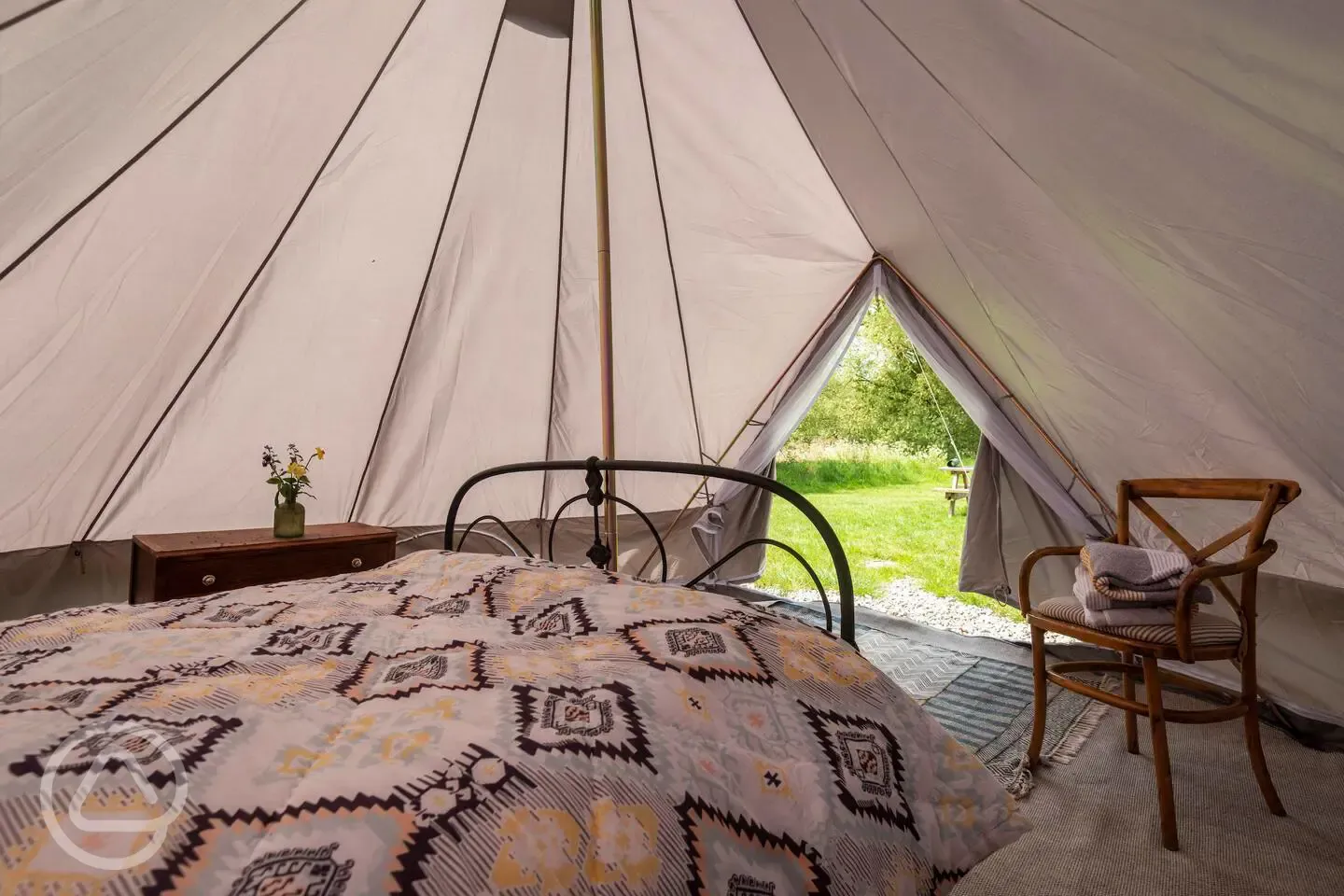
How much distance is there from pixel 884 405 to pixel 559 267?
5.98 m

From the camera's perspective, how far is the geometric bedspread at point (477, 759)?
2.26 ft

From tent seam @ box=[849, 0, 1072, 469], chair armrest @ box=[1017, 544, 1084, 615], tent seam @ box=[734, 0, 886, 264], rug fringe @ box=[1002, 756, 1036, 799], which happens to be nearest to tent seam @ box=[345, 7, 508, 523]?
tent seam @ box=[734, 0, 886, 264]

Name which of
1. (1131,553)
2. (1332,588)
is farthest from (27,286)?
(1332,588)

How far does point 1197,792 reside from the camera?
227cm

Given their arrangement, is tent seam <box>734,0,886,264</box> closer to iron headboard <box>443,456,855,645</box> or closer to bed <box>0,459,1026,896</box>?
iron headboard <box>443,456,855,645</box>

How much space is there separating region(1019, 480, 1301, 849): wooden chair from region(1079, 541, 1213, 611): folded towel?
6 centimetres

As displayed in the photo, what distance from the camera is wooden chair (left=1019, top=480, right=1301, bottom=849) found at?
2.00 m

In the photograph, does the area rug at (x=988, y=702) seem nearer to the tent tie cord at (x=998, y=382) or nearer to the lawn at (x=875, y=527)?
the tent tie cord at (x=998, y=382)

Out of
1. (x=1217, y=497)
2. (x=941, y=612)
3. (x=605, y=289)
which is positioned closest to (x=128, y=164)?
(x=605, y=289)

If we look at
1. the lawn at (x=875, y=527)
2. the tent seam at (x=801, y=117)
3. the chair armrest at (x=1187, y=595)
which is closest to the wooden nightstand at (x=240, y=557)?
the tent seam at (x=801, y=117)

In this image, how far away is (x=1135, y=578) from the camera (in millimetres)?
2178

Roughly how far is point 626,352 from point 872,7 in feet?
5.80

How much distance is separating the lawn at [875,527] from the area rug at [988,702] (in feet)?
4.68

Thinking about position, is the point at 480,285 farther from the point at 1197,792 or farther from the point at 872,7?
the point at 1197,792
